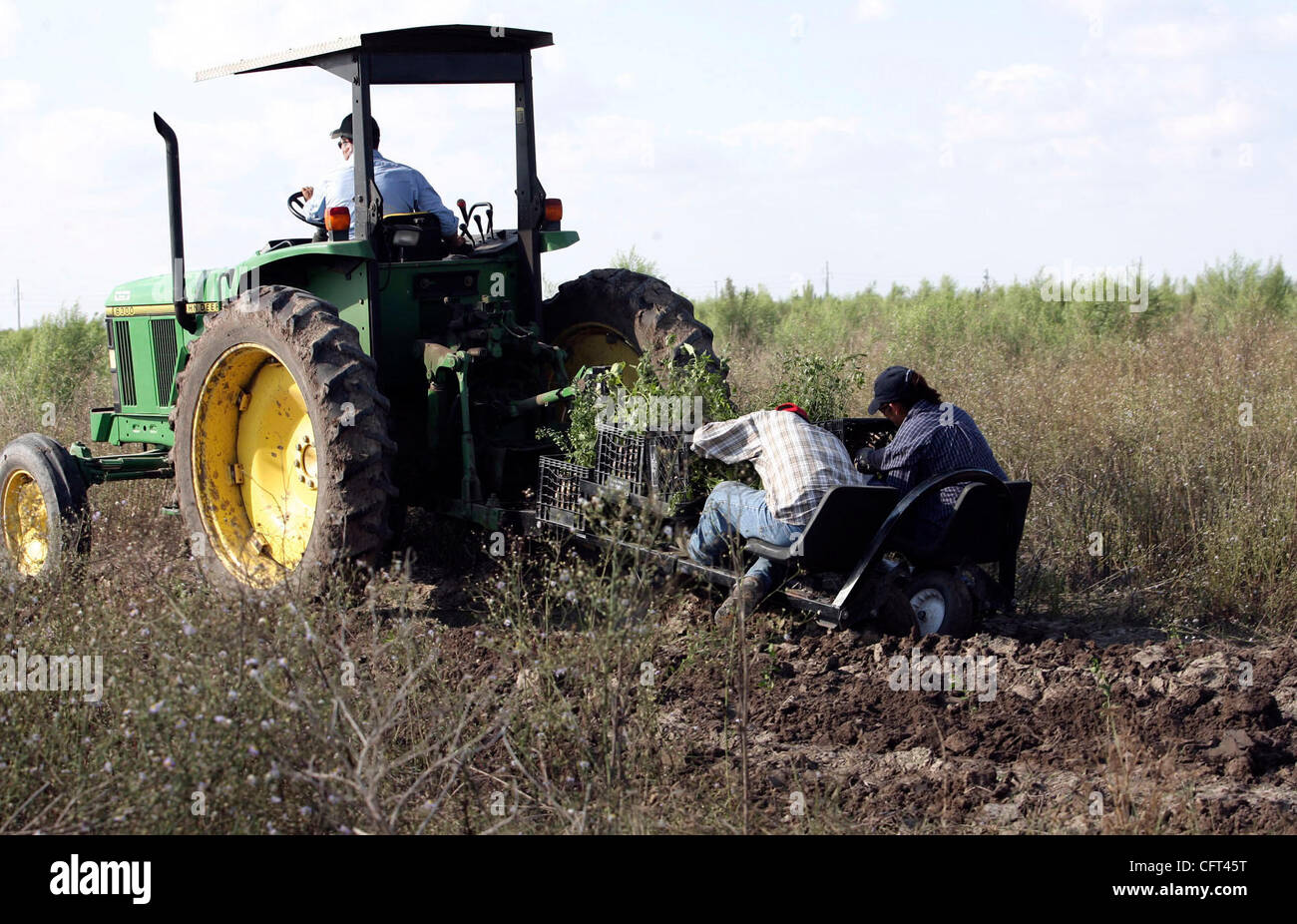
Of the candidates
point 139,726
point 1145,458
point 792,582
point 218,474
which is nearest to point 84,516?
point 218,474

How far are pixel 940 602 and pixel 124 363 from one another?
18.9 feet

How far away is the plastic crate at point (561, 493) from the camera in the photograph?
5.89 meters

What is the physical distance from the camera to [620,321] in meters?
7.04

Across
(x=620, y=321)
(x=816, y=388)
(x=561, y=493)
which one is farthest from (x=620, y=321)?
(x=561, y=493)

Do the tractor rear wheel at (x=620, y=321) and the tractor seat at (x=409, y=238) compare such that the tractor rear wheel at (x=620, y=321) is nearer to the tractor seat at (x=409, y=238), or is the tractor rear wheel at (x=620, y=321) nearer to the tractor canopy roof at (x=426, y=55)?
the tractor seat at (x=409, y=238)

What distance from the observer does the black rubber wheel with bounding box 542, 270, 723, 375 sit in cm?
685

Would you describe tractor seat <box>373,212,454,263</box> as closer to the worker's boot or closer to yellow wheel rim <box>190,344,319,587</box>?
yellow wheel rim <box>190,344,319,587</box>

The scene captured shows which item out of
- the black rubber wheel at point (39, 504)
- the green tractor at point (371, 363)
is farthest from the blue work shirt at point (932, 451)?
the black rubber wheel at point (39, 504)

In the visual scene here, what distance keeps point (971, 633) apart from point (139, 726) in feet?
12.3

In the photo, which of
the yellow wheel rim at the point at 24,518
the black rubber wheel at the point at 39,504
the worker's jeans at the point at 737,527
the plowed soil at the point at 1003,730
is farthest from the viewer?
the yellow wheel rim at the point at 24,518

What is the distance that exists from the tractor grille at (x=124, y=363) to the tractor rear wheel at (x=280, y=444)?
180cm

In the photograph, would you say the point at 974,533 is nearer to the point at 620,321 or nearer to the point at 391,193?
the point at 620,321

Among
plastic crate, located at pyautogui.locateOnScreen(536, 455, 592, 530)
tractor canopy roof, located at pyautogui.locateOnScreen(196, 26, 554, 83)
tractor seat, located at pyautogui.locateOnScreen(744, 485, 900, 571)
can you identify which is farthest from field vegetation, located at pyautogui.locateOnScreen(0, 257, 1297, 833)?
tractor canopy roof, located at pyautogui.locateOnScreen(196, 26, 554, 83)
